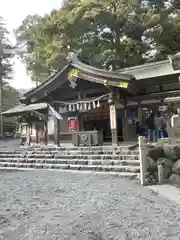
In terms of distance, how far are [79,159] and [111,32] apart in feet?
50.4

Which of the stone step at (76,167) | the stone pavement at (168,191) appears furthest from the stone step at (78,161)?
the stone pavement at (168,191)

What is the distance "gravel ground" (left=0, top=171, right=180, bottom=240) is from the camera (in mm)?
3983

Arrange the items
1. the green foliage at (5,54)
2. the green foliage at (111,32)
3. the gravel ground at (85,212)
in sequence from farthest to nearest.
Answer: the green foliage at (5,54) < the green foliage at (111,32) < the gravel ground at (85,212)

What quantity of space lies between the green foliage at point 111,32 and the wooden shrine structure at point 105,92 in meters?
6.46

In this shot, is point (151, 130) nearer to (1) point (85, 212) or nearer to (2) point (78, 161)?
(2) point (78, 161)

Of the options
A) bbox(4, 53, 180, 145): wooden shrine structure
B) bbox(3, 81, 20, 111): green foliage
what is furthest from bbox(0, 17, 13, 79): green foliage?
bbox(4, 53, 180, 145): wooden shrine structure

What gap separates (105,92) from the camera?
48.0ft

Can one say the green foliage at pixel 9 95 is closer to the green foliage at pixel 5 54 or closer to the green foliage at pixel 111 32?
the green foliage at pixel 5 54

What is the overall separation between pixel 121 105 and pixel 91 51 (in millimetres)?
8684

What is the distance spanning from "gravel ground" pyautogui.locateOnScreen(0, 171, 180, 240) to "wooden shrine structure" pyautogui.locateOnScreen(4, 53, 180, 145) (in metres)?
5.53

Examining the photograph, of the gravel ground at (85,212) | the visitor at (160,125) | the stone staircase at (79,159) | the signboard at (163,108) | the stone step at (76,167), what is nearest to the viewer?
the gravel ground at (85,212)

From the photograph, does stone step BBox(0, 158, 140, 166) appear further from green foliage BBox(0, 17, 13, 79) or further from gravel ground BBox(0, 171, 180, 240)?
green foliage BBox(0, 17, 13, 79)

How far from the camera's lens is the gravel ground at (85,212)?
3983 millimetres

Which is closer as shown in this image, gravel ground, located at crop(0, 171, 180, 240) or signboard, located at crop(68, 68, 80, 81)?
gravel ground, located at crop(0, 171, 180, 240)
